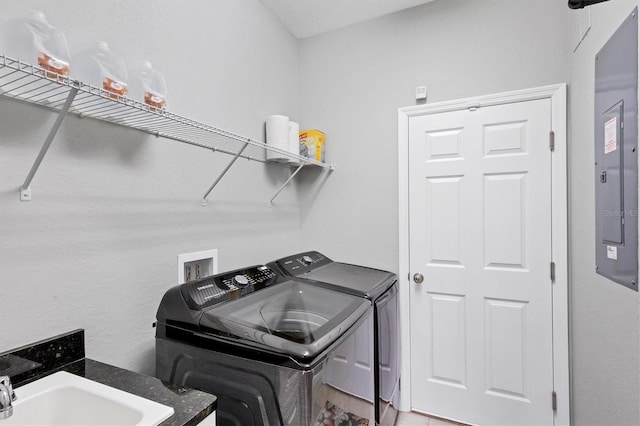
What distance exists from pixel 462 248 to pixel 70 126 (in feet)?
7.50

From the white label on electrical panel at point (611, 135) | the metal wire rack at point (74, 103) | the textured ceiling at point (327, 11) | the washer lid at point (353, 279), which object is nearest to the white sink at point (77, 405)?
the metal wire rack at point (74, 103)

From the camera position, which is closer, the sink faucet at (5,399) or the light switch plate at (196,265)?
the sink faucet at (5,399)

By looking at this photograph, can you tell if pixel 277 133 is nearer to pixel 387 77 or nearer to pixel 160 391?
pixel 387 77

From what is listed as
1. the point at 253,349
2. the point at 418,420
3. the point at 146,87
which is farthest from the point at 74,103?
the point at 418,420

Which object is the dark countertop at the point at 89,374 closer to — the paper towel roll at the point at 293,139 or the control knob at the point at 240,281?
the control knob at the point at 240,281

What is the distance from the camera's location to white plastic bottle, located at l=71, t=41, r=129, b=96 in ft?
3.74

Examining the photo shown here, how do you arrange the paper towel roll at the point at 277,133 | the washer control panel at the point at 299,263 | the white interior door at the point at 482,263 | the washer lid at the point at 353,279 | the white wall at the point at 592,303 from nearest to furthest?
the white wall at the point at 592,303, the washer lid at the point at 353,279, the washer control panel at the point at 299,263, the white interior door at the point at 482,263, the paper towel roll at the point at 277,133

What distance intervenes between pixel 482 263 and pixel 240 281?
1.64 m

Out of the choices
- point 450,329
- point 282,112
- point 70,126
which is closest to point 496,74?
point 282,112

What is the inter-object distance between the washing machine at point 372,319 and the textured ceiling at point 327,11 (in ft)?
5.96

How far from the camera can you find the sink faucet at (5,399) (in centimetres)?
83

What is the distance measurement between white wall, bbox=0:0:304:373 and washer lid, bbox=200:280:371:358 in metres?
0.44

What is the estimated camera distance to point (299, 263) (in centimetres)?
212

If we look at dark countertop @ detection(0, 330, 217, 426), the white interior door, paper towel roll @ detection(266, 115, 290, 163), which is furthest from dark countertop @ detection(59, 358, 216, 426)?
the white interior door
